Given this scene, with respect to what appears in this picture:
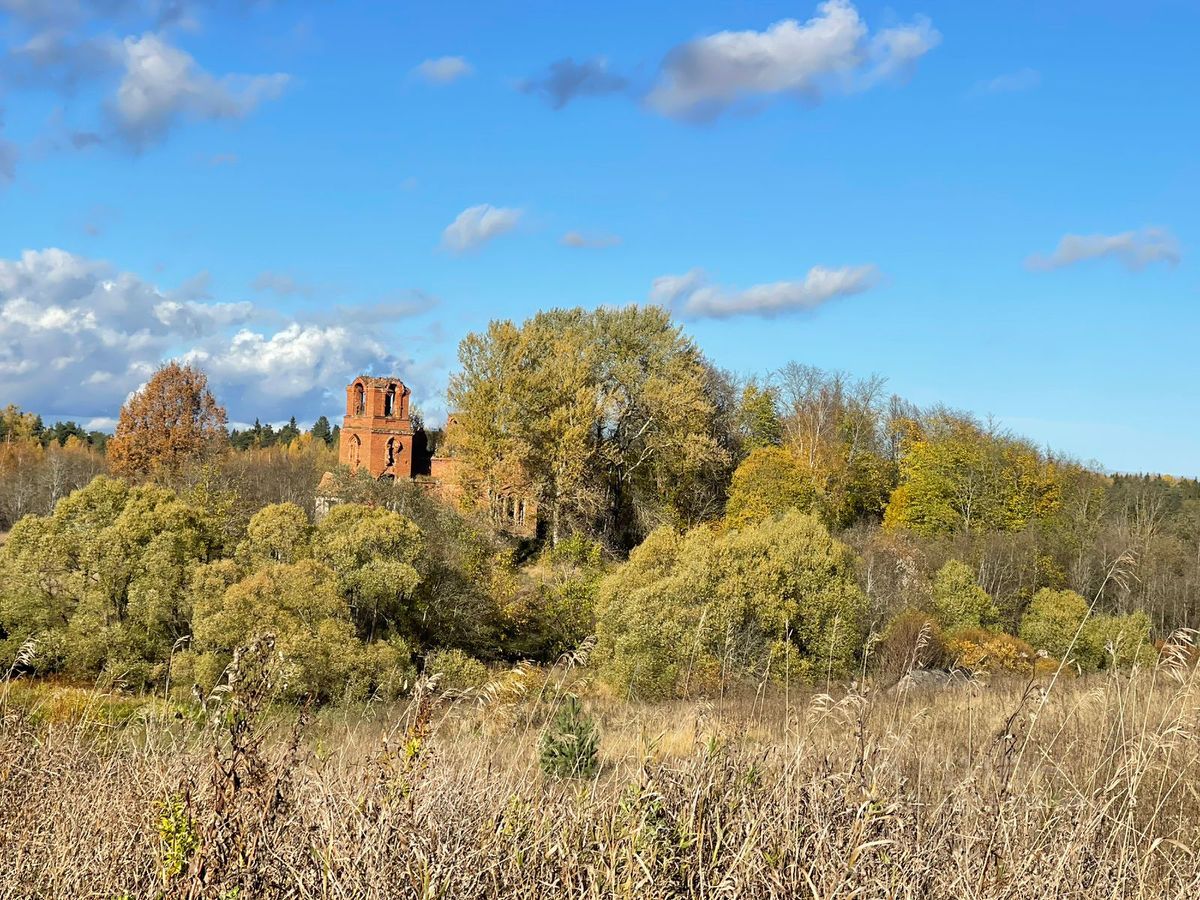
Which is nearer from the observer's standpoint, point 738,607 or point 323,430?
point 738,607

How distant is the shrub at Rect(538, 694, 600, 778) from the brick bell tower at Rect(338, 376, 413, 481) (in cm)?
4514

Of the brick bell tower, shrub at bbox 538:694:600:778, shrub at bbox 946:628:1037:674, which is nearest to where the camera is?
shrub at bbox 538:694:600:778

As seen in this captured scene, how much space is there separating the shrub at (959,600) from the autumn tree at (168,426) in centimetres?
3276

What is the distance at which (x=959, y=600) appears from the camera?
1184 inches

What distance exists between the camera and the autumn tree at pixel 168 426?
46.1 m

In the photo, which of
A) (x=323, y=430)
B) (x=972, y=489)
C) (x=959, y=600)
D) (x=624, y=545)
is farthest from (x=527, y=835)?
(x=323, y=430)

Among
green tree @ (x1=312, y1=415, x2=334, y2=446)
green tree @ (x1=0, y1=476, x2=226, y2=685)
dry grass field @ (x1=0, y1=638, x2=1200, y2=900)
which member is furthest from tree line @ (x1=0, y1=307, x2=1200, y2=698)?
green tree @ (x1=312, y1=415, x2=334, y2=446)

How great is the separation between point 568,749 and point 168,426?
47.2m

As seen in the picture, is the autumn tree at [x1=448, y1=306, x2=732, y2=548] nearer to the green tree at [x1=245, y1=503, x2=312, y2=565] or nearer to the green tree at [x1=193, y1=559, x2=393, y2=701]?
the green tree at [x1=245, y1=503, x2=312, y2=565]

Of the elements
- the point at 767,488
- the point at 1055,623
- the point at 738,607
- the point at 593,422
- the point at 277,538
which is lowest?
the point at 1055,623

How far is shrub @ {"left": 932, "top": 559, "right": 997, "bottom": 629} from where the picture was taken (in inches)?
1172

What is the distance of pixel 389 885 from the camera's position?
2746 mm

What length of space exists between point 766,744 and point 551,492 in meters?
38.0

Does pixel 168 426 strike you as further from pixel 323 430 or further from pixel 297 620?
pixel 323 430
